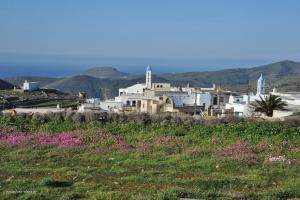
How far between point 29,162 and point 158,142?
16.1 ft

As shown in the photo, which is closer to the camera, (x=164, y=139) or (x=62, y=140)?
(x=164, y=139)

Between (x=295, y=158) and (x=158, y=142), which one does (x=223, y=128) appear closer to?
(x=158, y=142)

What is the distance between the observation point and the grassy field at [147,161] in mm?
13229

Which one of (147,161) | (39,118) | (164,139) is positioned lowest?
(147,161)

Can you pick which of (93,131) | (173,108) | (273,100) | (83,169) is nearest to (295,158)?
(83,169)

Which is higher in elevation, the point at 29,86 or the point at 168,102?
the point at 29,86

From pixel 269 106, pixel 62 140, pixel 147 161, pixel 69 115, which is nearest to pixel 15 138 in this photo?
pixel 62 140

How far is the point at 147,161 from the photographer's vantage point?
1844 centimetres

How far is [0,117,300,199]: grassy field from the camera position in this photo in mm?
13229

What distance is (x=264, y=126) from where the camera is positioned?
23328 millimetres

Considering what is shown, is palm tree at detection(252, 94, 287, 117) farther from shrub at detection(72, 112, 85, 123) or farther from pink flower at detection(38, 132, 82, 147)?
pink flower at detection(38, 132, 82, 147)

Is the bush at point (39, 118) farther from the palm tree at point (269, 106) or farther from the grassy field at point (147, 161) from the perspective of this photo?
the palm tree at point (269, 106)

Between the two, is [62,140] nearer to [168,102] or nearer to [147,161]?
[147,161]

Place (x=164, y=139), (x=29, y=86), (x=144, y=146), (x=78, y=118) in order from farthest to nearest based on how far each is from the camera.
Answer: (x=29, y=86), (x=78, y=118), (x=164, y=139), (x=144, y=146)
